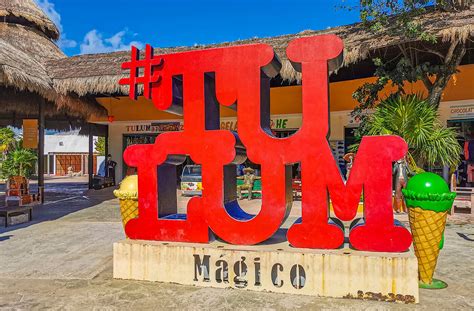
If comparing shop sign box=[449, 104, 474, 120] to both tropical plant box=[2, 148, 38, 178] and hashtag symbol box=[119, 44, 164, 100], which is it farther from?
tropical plant box=[2, 148, 38, 178]

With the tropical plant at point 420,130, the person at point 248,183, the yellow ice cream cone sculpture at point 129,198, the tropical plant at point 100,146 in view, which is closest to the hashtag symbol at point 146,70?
the yellow ice cream cone sculpture at point 129,198

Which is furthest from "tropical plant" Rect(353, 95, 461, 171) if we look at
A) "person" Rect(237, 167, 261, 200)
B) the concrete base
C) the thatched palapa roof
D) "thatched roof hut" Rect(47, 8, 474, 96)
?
the thatched palapa roof

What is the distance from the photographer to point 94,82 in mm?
12641

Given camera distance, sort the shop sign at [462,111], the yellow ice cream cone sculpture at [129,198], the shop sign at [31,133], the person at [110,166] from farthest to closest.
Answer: the person at [110,166] → the shop sign at [31,133] → the shop sign at [462,111] → the yellow ice cream cone sculpture at [129,198]

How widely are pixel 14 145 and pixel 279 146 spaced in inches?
1206

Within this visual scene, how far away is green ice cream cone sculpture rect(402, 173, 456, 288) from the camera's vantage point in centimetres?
396

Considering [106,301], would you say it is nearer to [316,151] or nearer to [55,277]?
[55,277]

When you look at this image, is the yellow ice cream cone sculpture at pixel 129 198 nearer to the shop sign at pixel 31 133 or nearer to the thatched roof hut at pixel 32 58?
the thatched roof hut at pixel 32 58

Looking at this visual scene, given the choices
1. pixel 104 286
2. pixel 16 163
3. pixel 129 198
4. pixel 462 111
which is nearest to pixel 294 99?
pixel 462 111

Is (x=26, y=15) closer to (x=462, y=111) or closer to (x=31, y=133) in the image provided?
(x=31, y=133)

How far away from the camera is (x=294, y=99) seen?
47.5 feet

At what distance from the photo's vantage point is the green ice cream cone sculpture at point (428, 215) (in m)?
3.96

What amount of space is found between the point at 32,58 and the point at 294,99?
870cm

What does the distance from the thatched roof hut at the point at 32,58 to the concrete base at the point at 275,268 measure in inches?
305
